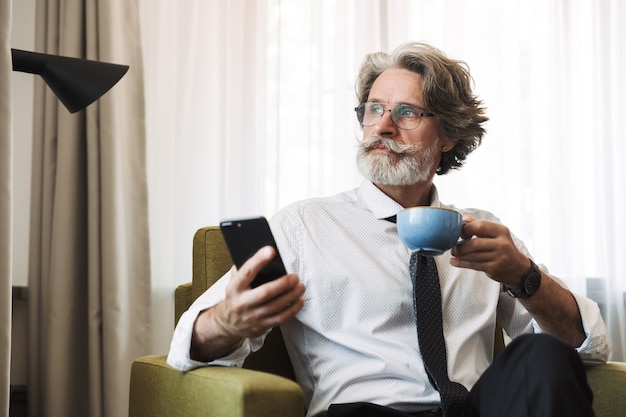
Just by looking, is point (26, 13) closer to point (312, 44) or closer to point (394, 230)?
point (312, 44)

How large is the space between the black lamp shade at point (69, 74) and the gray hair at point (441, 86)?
2.42 feet

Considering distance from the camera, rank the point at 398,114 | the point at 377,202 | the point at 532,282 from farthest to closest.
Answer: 1. the point at 398,114
2. the point at 377,202
3. the point at 532,282

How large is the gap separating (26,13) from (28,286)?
96 centimetres

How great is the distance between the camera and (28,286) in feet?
8.54

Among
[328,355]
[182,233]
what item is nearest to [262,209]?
[182,233]

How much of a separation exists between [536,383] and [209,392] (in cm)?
56

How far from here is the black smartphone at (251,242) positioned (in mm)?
1288

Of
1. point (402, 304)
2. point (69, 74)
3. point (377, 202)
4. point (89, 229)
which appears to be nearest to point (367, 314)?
point (402, 304)

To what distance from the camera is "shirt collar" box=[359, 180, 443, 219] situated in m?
1.90

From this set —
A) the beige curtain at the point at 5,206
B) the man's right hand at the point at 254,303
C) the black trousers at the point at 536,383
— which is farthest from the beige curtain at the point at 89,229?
the black trousers at the point at 536,383

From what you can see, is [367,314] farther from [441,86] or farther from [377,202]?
[441,86]

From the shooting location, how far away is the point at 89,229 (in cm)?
254

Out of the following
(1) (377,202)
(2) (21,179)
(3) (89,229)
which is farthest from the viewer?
(2) (21,179)

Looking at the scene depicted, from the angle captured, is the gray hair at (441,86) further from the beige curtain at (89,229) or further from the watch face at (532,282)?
the beige curtain at (89,229)
